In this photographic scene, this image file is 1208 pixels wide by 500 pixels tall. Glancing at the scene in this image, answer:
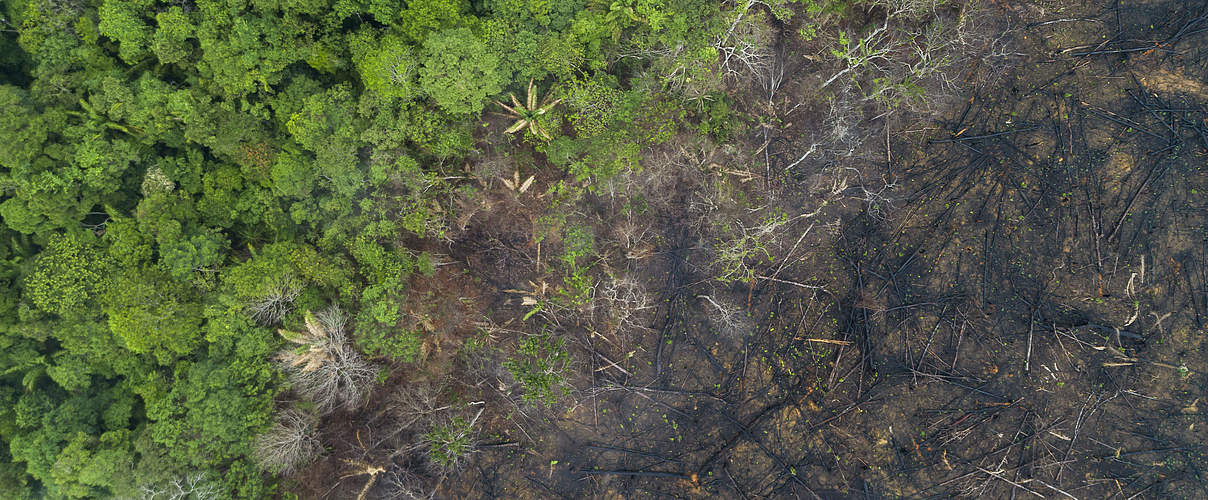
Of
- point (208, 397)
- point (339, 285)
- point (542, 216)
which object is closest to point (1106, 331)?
point (542, 216)

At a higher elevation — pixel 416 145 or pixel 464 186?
pixel 416 145

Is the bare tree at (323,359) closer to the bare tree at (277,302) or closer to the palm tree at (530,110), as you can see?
the bare tree at (277,302)

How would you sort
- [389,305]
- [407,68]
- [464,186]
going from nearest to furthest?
[407,68] → [389,305] → [464,186]

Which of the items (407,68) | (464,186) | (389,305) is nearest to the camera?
(407,68)

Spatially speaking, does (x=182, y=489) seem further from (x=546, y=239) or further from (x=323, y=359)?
(x=546, y=239)

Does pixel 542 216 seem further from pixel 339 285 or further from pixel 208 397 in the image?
pixel 208 397

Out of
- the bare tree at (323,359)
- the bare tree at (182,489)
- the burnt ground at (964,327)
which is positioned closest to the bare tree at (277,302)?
the bare tree at (323,359)

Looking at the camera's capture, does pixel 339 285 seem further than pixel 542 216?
No
